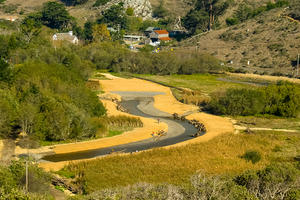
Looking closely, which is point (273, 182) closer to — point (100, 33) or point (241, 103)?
point (241, 103)

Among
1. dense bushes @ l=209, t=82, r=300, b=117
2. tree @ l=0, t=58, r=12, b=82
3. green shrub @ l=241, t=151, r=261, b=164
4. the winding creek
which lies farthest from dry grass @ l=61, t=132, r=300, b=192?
tree @ l=0, t=58, r=12, b=82

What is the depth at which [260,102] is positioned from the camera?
59.0 m

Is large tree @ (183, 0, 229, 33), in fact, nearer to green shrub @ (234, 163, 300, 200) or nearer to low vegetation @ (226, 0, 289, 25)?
low vegetation @ (226, 0, 289, 25)

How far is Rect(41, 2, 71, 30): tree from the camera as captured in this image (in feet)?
448

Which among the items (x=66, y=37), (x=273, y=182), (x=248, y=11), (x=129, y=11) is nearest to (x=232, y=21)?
(x=248, y=11)

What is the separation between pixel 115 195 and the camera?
2142 cm

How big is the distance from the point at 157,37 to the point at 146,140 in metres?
100.0

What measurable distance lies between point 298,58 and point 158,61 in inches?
1257

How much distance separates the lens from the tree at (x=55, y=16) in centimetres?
13650

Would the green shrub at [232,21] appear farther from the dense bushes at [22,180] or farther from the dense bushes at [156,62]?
the dense bushes at [22,180]

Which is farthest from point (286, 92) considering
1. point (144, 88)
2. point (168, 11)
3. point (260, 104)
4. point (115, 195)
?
point (168, 11)

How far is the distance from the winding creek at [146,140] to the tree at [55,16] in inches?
2810

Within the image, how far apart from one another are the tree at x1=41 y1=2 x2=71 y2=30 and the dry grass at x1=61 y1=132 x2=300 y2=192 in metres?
104

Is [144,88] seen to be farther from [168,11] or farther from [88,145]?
[168,11]
